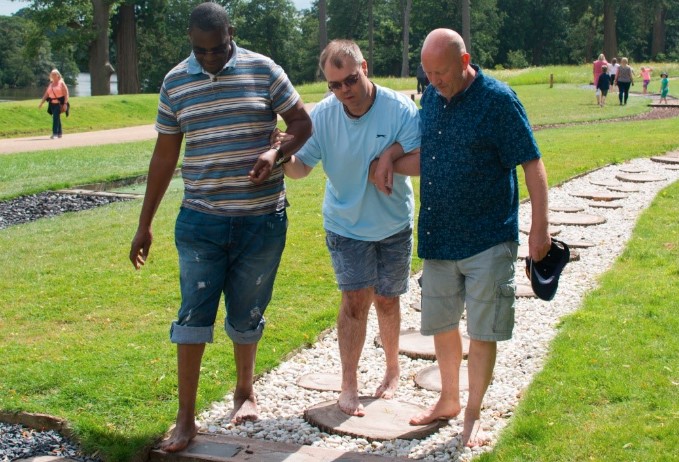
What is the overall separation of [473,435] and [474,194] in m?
1.07

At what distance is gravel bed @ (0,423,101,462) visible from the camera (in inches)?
165

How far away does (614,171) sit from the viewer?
13.4 meters

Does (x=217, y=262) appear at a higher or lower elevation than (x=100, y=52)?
lower

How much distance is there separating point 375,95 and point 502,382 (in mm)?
1743

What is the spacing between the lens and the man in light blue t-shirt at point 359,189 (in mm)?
4359

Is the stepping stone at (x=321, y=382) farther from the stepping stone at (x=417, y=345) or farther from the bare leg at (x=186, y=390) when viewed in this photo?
the bare leg at (x=186, y=390)

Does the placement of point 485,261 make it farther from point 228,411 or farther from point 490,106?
point 228,411

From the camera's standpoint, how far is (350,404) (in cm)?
459

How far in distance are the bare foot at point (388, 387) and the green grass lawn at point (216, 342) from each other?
71cm

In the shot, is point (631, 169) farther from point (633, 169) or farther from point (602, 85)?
point (602, 85)

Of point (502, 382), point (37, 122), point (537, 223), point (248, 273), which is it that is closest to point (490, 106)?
point (537, 223)

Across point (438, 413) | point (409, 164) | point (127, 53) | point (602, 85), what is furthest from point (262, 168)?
point (127, 53)

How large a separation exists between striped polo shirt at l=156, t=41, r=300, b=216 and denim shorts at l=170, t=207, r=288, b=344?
66mm

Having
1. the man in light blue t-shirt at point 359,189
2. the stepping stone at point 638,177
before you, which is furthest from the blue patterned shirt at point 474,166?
the stepping stone at point 638,177
